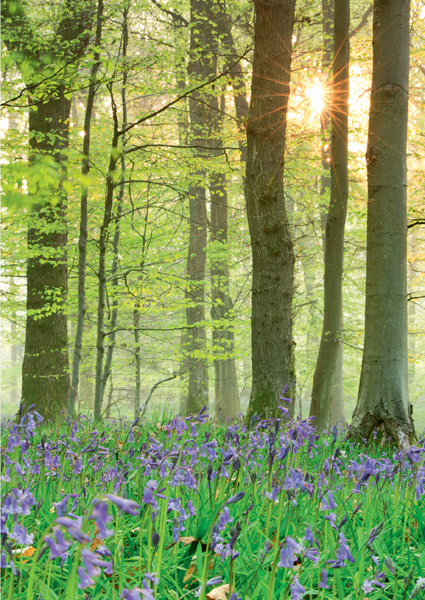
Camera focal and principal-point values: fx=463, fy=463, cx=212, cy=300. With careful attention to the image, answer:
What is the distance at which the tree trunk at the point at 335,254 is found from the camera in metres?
7.39

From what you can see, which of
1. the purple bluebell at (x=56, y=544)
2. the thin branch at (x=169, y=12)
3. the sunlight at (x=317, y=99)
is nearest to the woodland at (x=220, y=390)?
the purple bluebell at (x=56, y=544)

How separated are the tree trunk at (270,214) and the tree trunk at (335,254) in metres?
2.08

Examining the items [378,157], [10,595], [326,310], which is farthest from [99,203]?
[10,595]

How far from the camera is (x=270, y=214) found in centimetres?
550

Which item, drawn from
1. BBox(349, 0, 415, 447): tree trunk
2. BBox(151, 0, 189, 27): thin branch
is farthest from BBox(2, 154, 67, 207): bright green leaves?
BBox(151, 0, 189, 27): thin branch

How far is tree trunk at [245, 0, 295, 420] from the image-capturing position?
5.38 metres

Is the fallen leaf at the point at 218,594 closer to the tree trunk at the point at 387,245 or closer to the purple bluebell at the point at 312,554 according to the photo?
the purple bluebell at the point at 312,554

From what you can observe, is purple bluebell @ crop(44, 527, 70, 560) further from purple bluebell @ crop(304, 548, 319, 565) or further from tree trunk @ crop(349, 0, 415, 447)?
tree trunk @ crop(349, 0, 415, 447)

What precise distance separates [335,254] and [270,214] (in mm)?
2381

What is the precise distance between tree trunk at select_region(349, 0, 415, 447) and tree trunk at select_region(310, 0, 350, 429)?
1720 mm

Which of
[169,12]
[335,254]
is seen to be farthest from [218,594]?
[169,12]

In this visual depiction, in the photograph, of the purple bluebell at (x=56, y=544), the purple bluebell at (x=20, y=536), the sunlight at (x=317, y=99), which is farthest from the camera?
the sunlight at (x=317, y=99)

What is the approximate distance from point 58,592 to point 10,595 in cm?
56

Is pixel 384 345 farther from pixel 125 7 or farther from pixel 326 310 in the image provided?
pixel 125 7
